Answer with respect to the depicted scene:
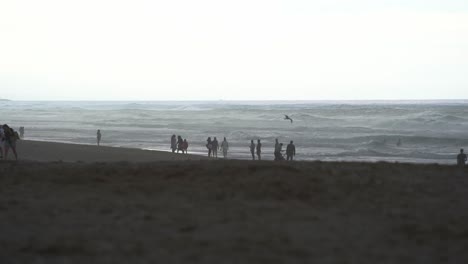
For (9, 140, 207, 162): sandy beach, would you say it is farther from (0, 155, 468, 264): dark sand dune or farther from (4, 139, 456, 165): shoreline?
(0, 155, 468, 264): dark sand dune

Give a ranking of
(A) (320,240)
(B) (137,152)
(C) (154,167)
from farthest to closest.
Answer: (B) (137,152) < (C) (154,167) < (A) (320,240)

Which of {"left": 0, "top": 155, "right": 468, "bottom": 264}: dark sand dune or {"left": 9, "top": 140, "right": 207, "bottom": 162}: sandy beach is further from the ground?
{"left": 0, "top": 155, "right": 468, "bottom": 264}: dark sand dune

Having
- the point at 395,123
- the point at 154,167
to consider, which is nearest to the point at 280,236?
the point at 154,167

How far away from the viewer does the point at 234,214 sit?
8.77m

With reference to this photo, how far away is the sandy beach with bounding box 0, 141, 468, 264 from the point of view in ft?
21.9

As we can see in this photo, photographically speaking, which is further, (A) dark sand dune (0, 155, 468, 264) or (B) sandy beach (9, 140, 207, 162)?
(B) sandy beach (9, 140, 207, 162)

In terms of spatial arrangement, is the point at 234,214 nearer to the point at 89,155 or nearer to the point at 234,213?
the point at 234,213

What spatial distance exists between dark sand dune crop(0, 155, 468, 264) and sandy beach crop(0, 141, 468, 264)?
2 cm

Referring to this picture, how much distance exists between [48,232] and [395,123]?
5944 cm

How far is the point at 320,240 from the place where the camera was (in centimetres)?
718

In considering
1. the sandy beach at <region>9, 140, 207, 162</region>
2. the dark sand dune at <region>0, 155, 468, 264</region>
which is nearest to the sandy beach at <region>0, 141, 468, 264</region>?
the dark sand dune at <region>0, 155, 468, 264</region>

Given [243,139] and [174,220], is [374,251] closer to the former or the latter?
[174,220]

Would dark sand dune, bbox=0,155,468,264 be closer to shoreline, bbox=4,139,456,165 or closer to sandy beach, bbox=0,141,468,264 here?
sandy beach, bbox=0,141,468,264

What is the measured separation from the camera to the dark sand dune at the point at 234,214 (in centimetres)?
668
